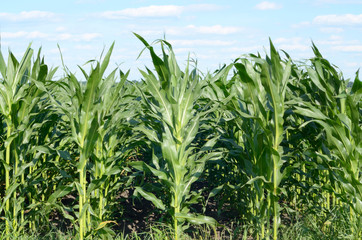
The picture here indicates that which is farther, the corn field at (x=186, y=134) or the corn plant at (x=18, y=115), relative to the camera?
the corn plant at (x=18, y=115)

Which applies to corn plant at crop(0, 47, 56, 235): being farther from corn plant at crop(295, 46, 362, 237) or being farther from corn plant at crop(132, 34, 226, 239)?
corn plant at crop(295, 46, 362, 237)

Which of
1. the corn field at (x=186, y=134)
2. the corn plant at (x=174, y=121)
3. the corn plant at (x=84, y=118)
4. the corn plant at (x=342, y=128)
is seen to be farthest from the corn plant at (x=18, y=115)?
the corn plant at (x=342, y=128)

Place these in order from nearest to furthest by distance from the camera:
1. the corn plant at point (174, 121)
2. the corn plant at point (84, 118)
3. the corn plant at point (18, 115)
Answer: the corn plant at point (174, 121), the corn plant at point (84, 118), the corn plant at point (18, 115)

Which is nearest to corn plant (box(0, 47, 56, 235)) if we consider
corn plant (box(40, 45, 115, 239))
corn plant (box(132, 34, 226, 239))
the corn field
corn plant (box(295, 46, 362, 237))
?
the corn field

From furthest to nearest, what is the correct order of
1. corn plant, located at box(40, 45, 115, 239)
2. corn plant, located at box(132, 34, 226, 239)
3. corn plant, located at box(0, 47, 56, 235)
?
corn plant, located at box(0, 47, 56, 235) < corn plant, located at box(40, 45, 115, 239) < corn plant, located at box(132, 34, 226, 239)

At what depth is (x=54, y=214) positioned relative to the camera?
6.26 m

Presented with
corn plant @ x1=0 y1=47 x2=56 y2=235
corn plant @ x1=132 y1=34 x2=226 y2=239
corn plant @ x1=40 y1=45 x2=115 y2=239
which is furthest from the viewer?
corn plant @ x1=0 y1=47 x2=56 y2=235

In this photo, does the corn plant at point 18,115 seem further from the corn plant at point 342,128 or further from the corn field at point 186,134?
the corn plant at point 342,128

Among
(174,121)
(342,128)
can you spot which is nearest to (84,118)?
(174,121)

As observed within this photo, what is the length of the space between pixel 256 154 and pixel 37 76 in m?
2.77

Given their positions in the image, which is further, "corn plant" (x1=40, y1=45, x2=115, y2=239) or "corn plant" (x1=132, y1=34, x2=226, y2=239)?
"corn plant" (x1=40, y1=45, x2=115, y2=239)

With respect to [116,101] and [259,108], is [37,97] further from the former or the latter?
[259,108]

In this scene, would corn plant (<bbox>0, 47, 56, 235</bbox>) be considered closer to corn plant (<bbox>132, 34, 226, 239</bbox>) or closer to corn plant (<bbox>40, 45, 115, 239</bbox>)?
corn plant (<bbox>40, 45, 115, 239</bbox>)

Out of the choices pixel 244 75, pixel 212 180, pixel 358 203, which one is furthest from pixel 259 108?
pixel 212 180
